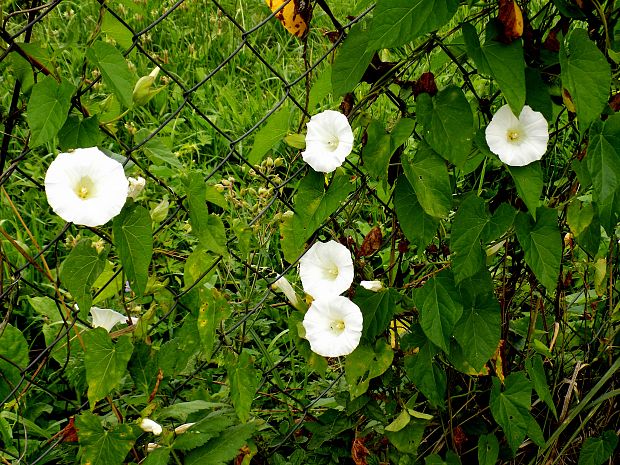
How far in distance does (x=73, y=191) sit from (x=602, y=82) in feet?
2.56

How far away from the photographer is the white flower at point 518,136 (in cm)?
128

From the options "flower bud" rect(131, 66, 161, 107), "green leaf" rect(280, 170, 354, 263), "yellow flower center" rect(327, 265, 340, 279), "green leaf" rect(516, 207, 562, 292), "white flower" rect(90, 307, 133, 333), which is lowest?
"green leaf" rect(516, 207, 562, 292)

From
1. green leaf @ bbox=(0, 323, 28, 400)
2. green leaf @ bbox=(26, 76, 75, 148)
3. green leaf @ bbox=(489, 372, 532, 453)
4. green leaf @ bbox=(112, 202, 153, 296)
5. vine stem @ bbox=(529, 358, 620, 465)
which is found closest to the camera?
green leaf @ bbox=(26, 76, 75, 148)

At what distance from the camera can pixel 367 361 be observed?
1433 mm

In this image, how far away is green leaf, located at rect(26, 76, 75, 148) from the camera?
1.03 metres

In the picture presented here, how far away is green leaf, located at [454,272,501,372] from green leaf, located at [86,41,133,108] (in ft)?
2.16

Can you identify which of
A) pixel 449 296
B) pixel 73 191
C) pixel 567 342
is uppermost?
pixel 73 191

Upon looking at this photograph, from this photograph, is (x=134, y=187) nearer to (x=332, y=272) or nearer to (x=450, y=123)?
(x=332, y=272)

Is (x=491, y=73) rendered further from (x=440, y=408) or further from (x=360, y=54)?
(x=440, y=408)

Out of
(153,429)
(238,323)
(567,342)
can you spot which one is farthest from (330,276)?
(567,342)

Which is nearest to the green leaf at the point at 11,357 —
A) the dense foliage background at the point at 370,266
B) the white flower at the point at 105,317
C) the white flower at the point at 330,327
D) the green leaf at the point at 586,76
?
the dense foliage background at the point at 370,266

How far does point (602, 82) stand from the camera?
123 cm

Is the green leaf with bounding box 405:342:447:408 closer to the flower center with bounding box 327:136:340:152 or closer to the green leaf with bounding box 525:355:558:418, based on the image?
the green leaf with bounding box 525:355:558:418

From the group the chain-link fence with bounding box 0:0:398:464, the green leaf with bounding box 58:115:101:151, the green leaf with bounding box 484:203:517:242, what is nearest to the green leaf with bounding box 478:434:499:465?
the chain-link fence with bounding box 0:0:398:464
